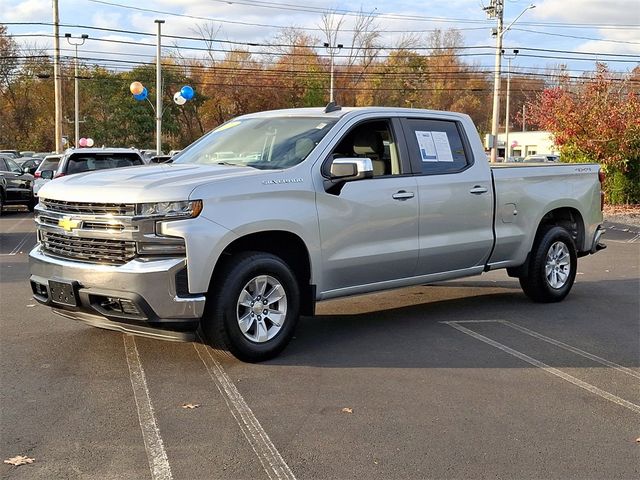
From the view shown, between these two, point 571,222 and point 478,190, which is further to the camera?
point 571,222

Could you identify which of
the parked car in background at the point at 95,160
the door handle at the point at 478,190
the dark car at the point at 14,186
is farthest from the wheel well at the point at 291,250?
the dark car at the point at 14,186

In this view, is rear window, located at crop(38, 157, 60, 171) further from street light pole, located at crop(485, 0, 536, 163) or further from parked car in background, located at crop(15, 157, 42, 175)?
street light pole, located at crop(485, 0, 536, 163)

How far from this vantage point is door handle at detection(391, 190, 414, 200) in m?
6.40

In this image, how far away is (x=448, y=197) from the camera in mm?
6844

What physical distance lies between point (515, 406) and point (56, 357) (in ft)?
11.7

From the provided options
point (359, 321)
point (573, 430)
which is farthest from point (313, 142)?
point (573, 430)

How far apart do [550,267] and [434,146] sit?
2.27 meters

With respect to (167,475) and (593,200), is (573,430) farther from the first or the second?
A: (593,200)

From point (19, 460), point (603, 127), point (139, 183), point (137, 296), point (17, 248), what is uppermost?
point (603, 127)

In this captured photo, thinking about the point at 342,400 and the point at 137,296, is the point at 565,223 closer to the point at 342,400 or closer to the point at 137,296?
the point at 342,400

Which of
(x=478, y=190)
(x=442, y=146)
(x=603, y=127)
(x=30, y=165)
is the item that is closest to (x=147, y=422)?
(x=442, y=146)

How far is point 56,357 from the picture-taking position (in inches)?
227

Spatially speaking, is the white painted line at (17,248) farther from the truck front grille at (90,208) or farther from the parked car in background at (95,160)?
the truck front grille at (90,208)

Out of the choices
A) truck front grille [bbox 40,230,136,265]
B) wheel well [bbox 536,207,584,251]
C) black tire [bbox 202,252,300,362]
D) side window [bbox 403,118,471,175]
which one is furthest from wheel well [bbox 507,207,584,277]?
truck front grille [bbox 40,230,136,265]
